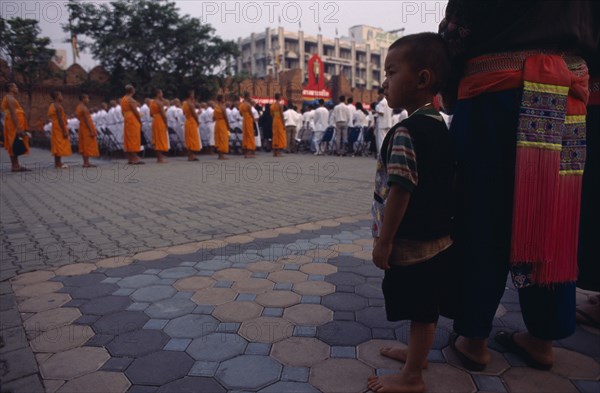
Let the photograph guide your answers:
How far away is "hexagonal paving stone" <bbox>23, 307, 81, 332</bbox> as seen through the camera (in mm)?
2105

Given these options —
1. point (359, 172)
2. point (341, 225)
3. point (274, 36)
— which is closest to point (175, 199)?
point (341, 225)

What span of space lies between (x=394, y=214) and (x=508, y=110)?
628 millimetres

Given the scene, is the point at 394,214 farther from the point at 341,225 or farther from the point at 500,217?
the point at 341,225

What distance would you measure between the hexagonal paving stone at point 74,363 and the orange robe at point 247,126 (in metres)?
11.0

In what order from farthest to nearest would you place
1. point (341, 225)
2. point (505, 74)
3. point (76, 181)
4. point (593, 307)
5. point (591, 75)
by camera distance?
point (76, 181) < point (341, 225) < point (593, 307) < point (591, 75) < point (505, 74)

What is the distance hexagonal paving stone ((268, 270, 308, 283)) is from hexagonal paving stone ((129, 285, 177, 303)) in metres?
0.63

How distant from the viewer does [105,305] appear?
2361 mm

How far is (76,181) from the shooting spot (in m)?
8.00

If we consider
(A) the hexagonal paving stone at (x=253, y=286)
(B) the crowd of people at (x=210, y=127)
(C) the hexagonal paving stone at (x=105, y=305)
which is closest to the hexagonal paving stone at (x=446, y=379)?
(A) the hexagonal paving stone at (x=253, y=286)

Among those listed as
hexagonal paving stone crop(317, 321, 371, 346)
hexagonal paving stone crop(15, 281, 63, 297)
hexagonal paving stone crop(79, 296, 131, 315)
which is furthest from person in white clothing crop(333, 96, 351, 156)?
hexagonal paving stone crop(317, 321, 371, 346)

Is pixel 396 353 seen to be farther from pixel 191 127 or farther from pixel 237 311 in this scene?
pixel 191 127

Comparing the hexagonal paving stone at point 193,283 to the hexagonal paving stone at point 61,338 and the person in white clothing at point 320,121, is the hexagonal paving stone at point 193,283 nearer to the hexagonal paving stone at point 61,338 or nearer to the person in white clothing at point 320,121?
the hexagonal paving stone at point 61,338

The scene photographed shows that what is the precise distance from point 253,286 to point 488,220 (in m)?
1.49

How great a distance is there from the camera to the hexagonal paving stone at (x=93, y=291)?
2.49 meters
